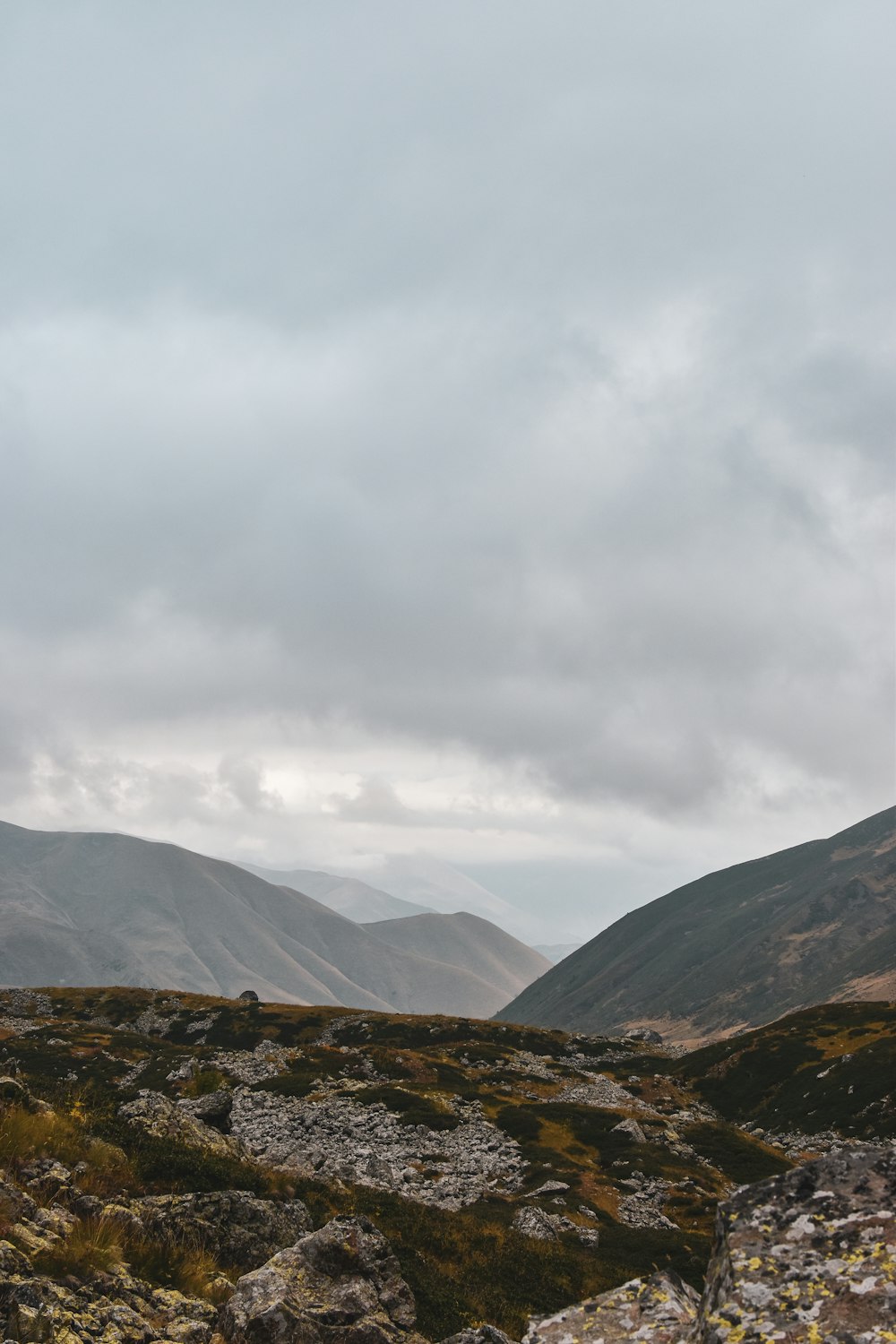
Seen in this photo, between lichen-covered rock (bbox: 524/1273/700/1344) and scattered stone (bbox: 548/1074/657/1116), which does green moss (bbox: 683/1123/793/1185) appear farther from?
lichen-covered rock (bbox: 524/1273/700/1344)

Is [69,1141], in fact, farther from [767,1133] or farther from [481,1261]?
[767,1133]

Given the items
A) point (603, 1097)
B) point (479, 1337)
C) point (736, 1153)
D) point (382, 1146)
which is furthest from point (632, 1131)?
point (479, 1337)

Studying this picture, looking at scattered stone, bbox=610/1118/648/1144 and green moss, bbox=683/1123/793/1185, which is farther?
scattered stone, bbox=610/1118/648/1144

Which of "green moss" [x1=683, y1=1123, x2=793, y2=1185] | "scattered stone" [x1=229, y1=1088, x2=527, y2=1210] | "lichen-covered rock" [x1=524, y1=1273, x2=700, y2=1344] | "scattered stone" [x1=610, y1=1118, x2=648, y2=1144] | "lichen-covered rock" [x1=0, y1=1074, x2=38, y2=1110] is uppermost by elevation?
"lichen-covered rock" [x1=0, y1=1074, x2=38, y2=1110]

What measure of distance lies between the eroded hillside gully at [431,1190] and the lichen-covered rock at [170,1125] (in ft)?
0.50

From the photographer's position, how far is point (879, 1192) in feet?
34.7

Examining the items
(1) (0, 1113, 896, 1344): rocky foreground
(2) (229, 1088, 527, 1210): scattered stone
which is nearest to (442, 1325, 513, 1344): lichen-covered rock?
(1) (0, 1113, 896, 1344): rocky foreground

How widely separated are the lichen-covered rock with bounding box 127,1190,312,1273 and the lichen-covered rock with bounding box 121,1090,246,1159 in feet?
16.1

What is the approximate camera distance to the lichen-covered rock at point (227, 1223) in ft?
55.7

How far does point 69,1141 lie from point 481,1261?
706 inches

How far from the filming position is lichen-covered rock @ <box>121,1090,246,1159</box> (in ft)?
80.2

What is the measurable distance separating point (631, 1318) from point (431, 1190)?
39771 millimetres

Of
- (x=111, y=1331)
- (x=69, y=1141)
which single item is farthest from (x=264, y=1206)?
(x=111, y=1331)

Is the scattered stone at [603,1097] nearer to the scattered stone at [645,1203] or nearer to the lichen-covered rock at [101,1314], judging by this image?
the scattered stone at [645,1203]
